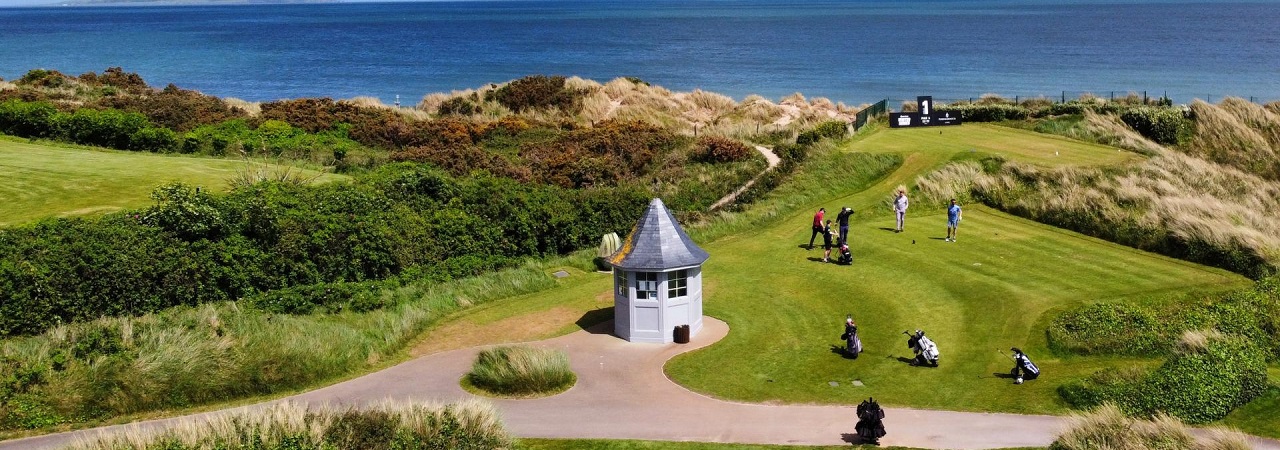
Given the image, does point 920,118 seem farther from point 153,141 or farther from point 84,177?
point 84,177

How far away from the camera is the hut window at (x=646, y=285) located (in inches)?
1012

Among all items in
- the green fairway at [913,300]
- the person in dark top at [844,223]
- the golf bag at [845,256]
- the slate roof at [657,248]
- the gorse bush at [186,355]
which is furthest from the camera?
the person in dark top at [844,223]

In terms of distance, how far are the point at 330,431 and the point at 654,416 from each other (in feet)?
21.8

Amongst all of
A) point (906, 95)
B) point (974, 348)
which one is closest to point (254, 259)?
point (974, 348)

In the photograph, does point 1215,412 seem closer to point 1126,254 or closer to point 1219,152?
point 1126,254

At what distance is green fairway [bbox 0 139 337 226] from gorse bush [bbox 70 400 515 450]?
19.0 metres

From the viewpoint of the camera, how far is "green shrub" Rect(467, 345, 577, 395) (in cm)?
2300

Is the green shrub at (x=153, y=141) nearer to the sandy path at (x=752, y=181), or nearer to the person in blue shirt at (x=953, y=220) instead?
the sandy path at (x=752, y=181)

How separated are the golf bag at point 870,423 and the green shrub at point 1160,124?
40191mm

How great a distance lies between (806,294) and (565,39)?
6721 inches

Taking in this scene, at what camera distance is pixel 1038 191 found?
38.8 m

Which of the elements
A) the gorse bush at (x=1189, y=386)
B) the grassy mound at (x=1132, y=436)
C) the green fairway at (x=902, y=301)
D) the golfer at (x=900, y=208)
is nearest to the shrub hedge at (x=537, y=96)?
the green fairway at (x=902, y=301)

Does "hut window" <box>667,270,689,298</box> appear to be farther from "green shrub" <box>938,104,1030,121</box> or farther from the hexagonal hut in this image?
"green shrub" <box>938,104,1030,121</box>

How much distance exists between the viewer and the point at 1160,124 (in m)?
52.8
